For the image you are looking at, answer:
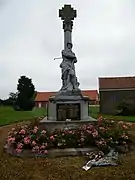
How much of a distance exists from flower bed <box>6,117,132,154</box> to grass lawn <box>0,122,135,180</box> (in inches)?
23.8

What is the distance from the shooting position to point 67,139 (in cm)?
955

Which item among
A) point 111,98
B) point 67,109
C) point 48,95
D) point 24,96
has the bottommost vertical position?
point 67,109

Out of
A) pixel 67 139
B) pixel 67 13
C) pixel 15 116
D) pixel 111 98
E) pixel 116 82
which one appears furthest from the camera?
pixel 116 82

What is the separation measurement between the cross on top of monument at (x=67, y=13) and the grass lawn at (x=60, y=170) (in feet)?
28.9

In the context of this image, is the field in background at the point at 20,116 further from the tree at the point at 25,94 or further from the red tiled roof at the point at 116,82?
the tree at the point at 25,94

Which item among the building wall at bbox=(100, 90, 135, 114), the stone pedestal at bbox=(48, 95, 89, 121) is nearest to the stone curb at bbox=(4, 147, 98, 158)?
the stone pedestal at bbox=(48, 95, 89, 121)

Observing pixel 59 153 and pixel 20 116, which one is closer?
pixel 59 153

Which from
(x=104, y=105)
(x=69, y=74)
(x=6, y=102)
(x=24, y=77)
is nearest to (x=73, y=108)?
(x=69, y=74)

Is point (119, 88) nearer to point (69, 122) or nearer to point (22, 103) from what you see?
point (22, 103)

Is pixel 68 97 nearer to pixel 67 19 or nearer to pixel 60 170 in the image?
pixel 67 19

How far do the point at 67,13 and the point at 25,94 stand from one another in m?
32.8

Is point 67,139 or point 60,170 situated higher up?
point 67,139

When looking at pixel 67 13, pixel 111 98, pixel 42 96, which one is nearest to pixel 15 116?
pixel 67 13

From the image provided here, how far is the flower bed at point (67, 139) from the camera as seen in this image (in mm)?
8984
